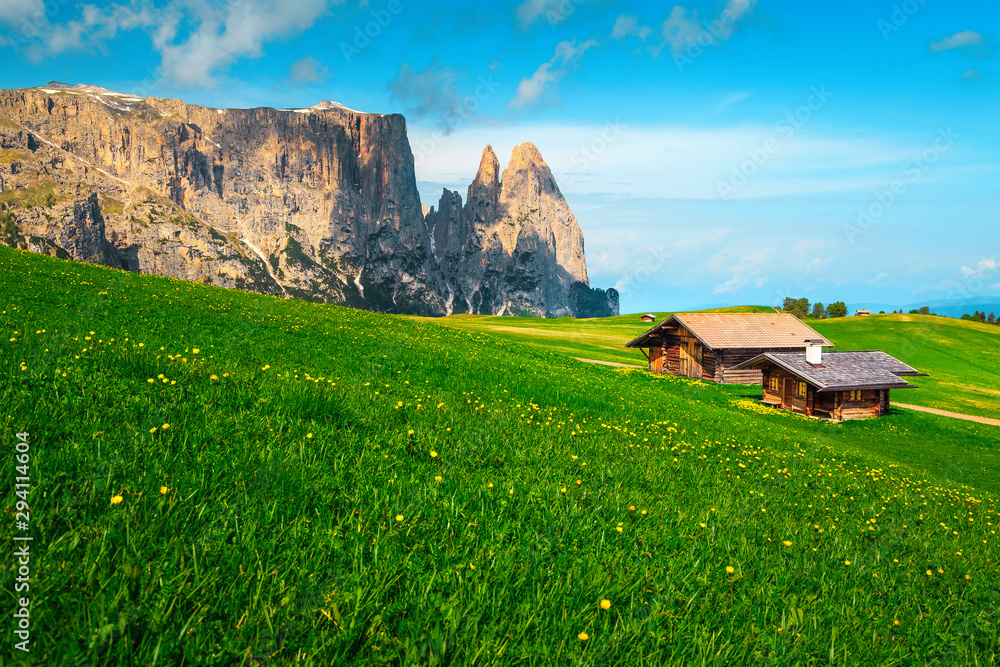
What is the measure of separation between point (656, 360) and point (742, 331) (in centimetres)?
897

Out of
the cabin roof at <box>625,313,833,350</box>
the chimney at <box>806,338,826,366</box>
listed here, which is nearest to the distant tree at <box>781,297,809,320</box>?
the cabin roof at <box>625,313,833,350</box>

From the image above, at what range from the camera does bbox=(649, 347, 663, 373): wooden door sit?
171 feet

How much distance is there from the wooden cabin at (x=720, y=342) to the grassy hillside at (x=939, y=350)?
1078cm

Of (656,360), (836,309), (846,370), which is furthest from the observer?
(836,309)

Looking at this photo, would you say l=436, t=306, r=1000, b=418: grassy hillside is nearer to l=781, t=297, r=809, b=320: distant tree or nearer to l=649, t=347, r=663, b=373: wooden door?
l=649, t=347, r=663, b=373: wooden door

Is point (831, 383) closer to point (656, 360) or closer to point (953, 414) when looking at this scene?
point (953, 414)

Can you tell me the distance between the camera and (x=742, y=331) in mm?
48031

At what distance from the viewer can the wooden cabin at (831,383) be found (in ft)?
110

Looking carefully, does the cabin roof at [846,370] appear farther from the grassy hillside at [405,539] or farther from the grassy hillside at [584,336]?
the grassy hillside at [405,539]

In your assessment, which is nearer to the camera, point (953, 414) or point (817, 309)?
point (953, 414)

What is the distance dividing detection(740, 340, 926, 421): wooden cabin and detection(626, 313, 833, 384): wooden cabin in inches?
285

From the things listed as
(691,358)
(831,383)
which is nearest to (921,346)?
(691,358)

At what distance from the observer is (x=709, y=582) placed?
3.95 m

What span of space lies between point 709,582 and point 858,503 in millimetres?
6584
